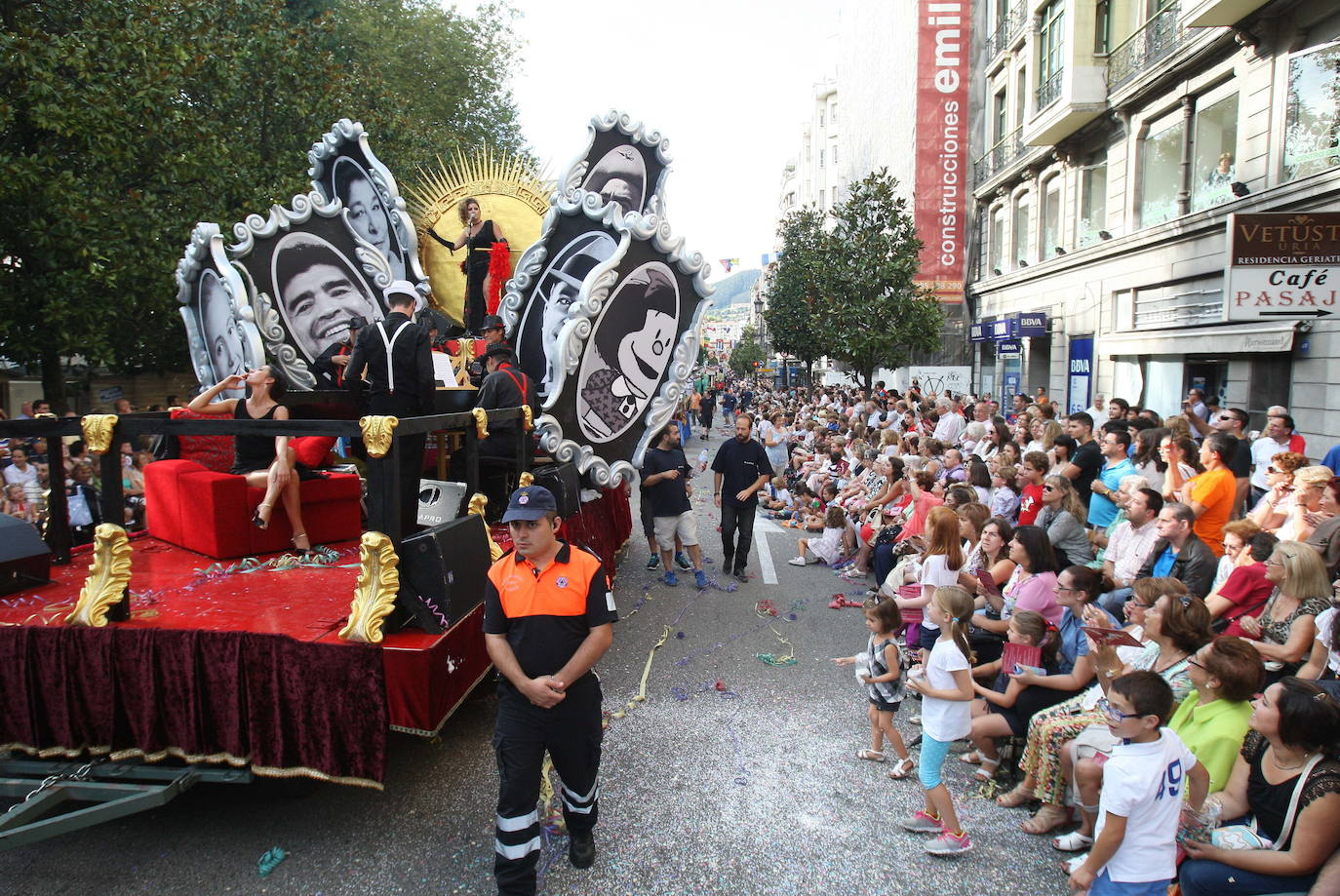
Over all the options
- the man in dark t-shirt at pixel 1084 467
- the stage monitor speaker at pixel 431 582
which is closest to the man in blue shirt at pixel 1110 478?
the man in dark t-shirt at pixel 1084 467

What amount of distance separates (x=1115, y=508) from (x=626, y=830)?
18.2ft

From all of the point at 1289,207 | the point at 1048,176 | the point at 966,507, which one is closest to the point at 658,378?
the point at 966,507

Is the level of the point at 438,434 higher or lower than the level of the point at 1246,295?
lower

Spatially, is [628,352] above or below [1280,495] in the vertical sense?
above

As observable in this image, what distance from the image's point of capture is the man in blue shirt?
729cm

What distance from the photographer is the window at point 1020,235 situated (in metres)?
22.6

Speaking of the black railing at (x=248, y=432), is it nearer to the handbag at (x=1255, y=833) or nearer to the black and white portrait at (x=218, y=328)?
the black and white portrait at (x=218, y=328)

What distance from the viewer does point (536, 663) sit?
11.4ft

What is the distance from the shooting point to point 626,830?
13.3ft

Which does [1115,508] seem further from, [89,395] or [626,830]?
A: [89,395]

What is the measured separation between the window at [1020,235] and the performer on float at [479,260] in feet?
58.4

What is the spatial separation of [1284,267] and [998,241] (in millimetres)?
18558

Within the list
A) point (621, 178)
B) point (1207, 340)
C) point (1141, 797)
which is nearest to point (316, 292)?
point (621, 178)

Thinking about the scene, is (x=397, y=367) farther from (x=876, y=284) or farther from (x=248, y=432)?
(x=876, y=284)
